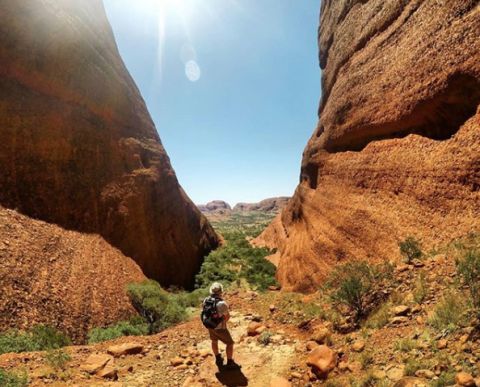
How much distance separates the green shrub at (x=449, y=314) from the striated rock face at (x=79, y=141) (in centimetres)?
1346

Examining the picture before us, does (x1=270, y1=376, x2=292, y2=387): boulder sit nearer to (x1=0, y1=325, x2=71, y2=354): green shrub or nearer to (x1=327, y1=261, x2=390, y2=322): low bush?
(x1=327, y1=261, x2=390, y2=322): low bush

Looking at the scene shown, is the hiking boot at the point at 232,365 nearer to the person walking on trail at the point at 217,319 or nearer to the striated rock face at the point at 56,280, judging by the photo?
the person walking on trail at the point at 217,319

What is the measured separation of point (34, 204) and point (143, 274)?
19.0 feet

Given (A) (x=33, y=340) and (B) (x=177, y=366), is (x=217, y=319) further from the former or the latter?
(A) (x=33, y=340)

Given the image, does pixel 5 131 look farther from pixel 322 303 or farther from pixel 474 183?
pixel 474 183

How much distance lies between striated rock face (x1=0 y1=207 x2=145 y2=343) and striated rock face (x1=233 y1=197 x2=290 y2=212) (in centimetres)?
12887

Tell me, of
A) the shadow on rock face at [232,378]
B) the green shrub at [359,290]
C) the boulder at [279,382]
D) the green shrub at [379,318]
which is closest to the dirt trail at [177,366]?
the shadow on rock face at [232,378]

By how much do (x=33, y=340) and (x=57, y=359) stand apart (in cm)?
239

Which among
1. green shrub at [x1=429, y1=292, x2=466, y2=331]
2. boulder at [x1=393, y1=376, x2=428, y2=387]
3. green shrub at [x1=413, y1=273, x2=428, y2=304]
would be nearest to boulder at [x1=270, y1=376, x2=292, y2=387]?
boulder at [x1=393, y1=376, x2=428, y2=387]

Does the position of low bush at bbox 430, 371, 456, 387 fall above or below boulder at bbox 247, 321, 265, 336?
above

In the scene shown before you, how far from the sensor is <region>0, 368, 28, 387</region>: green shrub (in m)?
5.16

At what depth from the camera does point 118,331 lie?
9.67m

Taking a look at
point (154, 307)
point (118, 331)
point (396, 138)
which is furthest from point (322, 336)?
point (396, 138)

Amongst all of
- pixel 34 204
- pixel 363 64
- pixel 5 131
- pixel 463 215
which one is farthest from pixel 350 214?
pixel 5 131
